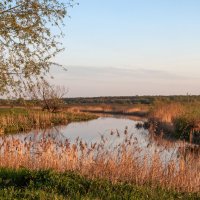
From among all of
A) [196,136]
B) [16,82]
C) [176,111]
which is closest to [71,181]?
[16,82]

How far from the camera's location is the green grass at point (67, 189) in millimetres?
9578

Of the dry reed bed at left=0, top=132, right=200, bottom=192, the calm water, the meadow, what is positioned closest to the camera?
the meadow

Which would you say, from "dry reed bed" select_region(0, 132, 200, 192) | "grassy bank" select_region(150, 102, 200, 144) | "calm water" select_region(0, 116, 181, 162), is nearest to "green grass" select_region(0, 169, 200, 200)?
"dry reed bed" select_region(0, 132, 200, 192)

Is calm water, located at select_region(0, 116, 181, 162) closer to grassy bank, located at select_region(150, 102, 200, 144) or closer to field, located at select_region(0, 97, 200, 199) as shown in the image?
field, located at select_region(0, 97, 200, 199)

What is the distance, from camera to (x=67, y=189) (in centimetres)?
1028

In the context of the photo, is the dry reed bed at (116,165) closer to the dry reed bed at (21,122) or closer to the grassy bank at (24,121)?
the grassy bank at (24,121)

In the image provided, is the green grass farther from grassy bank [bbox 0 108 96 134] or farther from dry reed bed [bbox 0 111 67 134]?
dry reed bed [bbox 0 111 67 134]

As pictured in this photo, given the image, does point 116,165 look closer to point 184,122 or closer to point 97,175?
point 97,175

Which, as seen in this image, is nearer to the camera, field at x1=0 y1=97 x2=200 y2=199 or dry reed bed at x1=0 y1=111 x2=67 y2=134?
field at x1=0 y1=97 x2=200 y2=199

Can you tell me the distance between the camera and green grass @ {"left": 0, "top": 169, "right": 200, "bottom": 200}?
9578 millimetres

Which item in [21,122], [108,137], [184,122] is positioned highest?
[184,122]

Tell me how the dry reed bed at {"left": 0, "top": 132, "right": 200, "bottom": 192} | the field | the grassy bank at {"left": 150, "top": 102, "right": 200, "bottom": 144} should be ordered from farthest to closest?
1. the grassy bank at {"left": 150, "top": 102, "right": 200, "bottom": 144}
2. the dry reed bed at {"left": 0, "top": 132, "right": 200, "bottom": 192}
3. the field

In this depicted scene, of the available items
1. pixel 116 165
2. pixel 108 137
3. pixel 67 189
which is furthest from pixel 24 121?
pixel 67 189

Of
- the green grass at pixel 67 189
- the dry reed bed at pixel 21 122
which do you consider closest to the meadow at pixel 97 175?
the green grass at pixel 67 189
